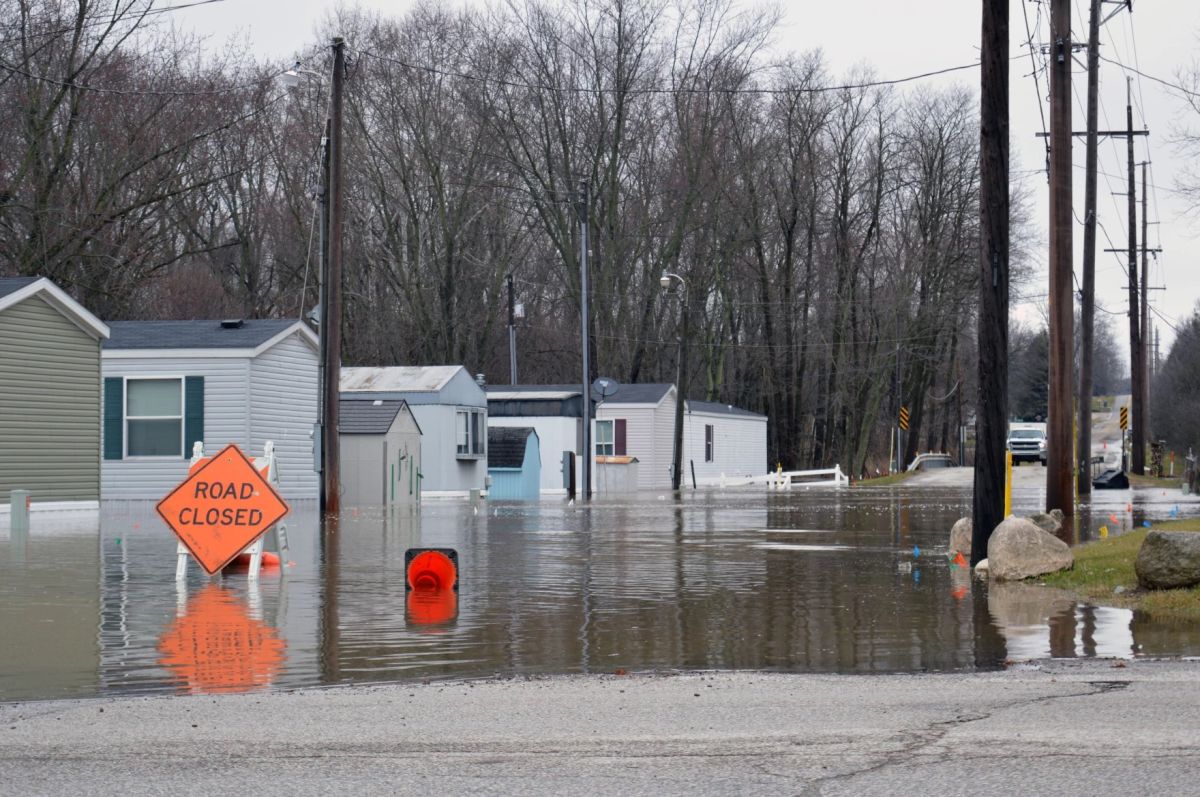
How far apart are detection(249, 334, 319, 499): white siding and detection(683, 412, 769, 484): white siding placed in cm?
2825

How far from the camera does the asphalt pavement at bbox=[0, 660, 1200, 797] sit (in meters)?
6.58

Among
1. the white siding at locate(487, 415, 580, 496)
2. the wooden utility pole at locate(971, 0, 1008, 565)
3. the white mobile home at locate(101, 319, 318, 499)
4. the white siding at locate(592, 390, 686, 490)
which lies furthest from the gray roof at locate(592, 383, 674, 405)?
the wooden utility pole at locate(971, 0, 1008, 565)

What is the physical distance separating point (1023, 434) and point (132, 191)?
50411 millimetres

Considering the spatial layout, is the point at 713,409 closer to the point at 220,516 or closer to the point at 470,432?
the point at 470,432

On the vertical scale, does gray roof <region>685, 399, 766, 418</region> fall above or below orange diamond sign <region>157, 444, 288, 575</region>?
above

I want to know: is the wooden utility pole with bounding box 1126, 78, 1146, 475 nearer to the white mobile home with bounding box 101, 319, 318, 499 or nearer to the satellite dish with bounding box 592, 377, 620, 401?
the satellite dish with bounding box 592, 377, 620, 401

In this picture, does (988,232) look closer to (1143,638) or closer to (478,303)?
(1143,638)

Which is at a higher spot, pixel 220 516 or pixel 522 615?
pixel 220 516

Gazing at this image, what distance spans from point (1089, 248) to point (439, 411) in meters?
17.4

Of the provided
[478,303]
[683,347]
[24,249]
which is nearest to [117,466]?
[24,249]

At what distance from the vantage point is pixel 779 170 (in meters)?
72.9

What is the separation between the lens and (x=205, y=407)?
35531 mm

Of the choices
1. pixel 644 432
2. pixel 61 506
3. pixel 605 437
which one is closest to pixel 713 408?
pixel 644 432

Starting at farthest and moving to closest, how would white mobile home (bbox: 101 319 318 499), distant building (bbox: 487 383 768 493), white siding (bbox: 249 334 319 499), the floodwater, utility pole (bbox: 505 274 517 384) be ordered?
utility pole (bbox: 505 274 517 384)
distant building (bbox: 487 383 768 493)
white siding (bbox: 249 334 319 499)
white mobile home (bbox: 101 319 318 499)
the floodwater
